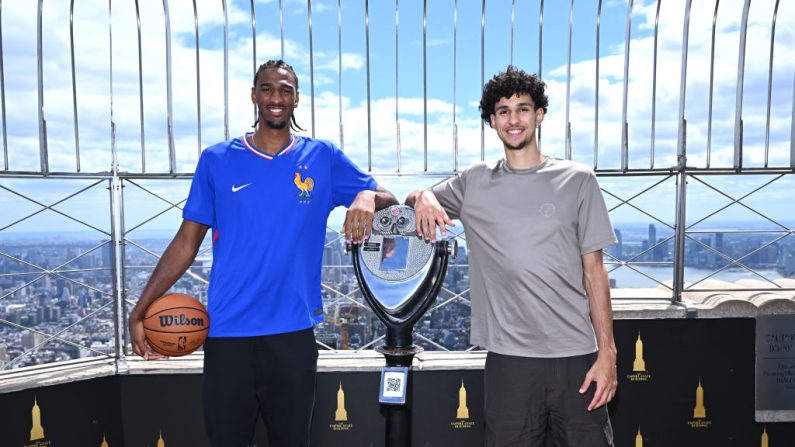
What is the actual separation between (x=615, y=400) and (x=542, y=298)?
1879 mm

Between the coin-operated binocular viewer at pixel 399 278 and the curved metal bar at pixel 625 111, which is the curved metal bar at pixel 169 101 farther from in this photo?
the curved metal bar at pixel 625 111

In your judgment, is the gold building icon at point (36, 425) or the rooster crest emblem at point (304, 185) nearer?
the rooster crest emblem at point (304, 185)

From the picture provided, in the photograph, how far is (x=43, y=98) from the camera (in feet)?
11.6

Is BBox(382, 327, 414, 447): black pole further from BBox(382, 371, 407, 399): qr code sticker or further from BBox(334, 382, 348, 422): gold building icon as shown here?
BBox(334, 382, 348, 422): gold building icon

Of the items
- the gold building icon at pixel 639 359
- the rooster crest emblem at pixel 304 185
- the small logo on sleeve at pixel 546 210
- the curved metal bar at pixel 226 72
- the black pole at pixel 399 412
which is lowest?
the gold building icon at pixel 639 359

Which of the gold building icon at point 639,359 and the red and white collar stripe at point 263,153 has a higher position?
the red and white collar stripe at point 263,153

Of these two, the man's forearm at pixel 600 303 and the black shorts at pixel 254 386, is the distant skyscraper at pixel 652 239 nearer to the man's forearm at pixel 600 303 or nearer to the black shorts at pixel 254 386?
the man's forearm at pixel 600 303

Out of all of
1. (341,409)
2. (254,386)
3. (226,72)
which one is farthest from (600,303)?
(226,72)

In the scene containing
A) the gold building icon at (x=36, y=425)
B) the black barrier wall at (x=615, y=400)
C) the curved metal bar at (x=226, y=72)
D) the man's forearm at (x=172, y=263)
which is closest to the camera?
the man's forearm at (x=172, y=263)

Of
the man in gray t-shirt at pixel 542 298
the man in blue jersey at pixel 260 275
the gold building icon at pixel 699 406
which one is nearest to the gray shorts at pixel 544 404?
the man in gray t-shirt at pixel 542 298

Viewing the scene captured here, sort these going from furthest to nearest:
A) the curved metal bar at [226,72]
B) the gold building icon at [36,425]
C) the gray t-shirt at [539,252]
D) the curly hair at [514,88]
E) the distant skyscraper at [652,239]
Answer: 1. the distant skyscraper at [652,239]
2. the curved metal bar at [226,72]
3. the gold building icon at [36,425]
4. the curly hair at [514,88]
5. the gray t-shirt at [539,252]

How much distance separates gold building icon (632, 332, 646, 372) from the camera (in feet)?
11.8

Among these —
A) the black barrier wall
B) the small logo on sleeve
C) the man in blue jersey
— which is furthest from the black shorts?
the black barrier wall

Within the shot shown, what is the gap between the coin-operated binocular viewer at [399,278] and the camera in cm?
209
